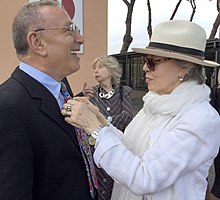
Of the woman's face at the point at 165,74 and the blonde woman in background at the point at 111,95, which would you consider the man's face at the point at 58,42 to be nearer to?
the woman's face at the point at 165,74

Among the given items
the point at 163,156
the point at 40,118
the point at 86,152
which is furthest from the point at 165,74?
the point at 40,118

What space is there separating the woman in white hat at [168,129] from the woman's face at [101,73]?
5.96 feet

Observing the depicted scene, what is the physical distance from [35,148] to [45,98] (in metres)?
0.23

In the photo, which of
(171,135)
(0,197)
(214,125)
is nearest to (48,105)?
(0,197)

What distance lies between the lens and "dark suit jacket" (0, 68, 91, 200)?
113cm

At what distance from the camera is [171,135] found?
4.66 feet

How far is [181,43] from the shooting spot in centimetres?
157

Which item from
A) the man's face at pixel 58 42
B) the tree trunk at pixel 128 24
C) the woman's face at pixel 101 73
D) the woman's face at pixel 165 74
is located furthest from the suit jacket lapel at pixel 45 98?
the tree trunk at pixel 128 24

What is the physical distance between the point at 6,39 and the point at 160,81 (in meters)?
2.80

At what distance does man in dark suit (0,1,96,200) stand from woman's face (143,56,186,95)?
0.40 m

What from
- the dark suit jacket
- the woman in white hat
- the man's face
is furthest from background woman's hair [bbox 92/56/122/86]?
the dark suit jacket

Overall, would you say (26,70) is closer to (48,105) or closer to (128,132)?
(48,105)

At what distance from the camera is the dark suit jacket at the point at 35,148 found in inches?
44.6

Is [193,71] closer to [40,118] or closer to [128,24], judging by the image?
[40,118]
